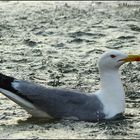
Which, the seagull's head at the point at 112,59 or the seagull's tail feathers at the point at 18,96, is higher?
the seagull's head at the point at 112,59

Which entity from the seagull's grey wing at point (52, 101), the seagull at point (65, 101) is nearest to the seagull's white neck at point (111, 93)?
the seagull at point (65, 101)

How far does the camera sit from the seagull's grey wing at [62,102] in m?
10.5

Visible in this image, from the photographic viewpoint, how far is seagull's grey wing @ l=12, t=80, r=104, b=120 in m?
10.5

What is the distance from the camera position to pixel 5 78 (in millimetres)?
10672

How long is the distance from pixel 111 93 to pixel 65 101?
785 mm

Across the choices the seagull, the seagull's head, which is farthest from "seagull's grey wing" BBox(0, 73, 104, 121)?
the seagull's head

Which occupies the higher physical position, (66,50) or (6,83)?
(6,83)

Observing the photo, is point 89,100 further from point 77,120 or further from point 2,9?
point 2,9

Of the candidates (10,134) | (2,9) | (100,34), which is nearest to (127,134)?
(10,134)

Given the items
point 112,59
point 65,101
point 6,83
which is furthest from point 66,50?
point 65,101

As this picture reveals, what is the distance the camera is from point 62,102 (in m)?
10.5

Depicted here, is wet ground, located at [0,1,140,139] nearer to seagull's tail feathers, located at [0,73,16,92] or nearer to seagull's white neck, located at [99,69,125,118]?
seagull's white neck, located at [99,69,125,118]

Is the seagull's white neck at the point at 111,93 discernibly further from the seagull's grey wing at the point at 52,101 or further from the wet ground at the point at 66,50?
the wet ground at the point at 66,50

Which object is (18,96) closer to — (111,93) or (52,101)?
(52,101)
